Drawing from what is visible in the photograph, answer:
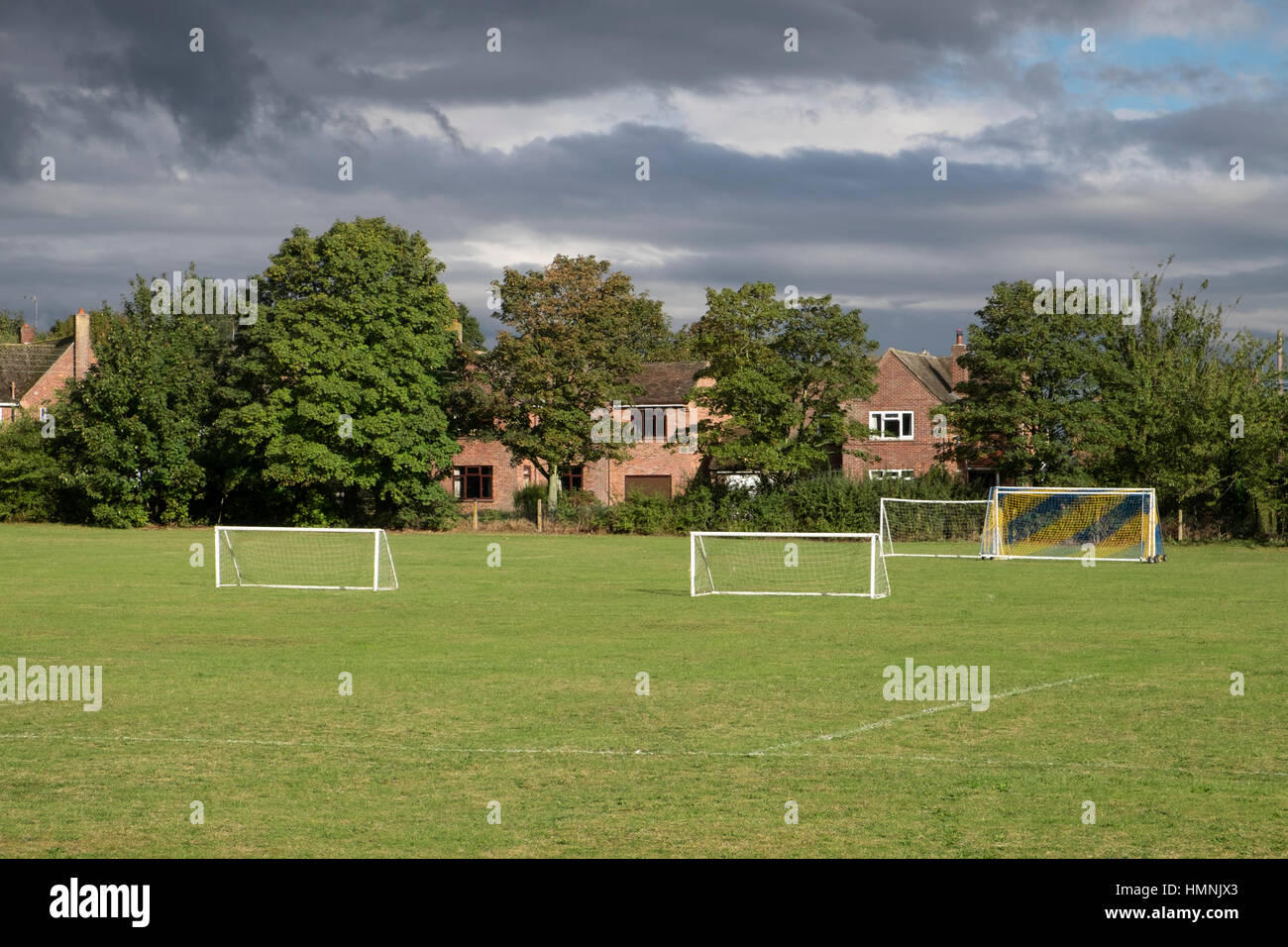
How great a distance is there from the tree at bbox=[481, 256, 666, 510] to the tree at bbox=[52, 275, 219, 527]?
14782mm

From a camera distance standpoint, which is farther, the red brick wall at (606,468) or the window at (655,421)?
the window at (655,421)

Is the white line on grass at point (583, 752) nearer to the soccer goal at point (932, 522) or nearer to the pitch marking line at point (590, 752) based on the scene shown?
the pitch marking line at point (590, 752)

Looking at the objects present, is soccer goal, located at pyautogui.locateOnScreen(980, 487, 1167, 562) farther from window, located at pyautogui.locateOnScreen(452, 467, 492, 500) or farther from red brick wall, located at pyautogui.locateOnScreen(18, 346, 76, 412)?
red brick wall, located at pyautogui.locateOnScreen(18, 346, 76, 412)

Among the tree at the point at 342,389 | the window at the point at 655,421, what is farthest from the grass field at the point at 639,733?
the window at the point at 655,421

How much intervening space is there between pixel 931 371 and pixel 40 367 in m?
60.6

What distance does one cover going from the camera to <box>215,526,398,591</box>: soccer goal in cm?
3052

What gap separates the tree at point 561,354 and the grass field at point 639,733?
36.3m

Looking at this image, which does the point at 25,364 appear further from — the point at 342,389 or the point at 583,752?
the point at 583,752

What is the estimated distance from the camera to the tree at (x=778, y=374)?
187ft

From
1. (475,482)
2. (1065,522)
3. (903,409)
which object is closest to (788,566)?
(1065,522)

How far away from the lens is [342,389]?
5750 cm

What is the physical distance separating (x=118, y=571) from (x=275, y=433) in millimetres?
25133

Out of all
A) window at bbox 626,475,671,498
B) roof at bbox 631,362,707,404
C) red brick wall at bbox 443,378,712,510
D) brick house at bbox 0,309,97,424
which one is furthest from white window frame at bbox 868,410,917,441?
brick house at bbox 0,309,97,424

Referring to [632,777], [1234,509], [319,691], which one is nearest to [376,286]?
[1234,509]
